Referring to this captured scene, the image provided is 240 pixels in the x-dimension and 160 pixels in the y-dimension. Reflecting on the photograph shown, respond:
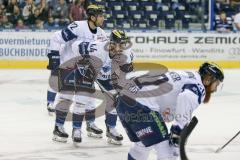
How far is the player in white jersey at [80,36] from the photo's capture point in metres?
6.30

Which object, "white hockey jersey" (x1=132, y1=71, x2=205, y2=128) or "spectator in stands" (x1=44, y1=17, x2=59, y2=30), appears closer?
"white hockey jersey" (x1=132, y1=71, x2=205, y2=128)

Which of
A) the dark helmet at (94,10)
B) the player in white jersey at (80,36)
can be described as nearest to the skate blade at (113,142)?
the player in white jersey at (80,36)

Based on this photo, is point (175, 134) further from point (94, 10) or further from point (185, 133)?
point (94, 10)

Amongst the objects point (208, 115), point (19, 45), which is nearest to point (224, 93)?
point (208, 115)

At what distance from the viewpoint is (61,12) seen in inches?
522

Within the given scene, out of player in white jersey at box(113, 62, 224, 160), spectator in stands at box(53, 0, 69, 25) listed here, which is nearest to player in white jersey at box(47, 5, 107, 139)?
player in white jersey at box(113, 62, 224, 160)

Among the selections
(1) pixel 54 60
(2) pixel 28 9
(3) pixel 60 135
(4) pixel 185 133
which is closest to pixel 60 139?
(3) pixel 60 135

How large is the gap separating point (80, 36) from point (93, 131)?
94 cm

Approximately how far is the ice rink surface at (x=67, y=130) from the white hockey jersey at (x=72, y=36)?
84cm

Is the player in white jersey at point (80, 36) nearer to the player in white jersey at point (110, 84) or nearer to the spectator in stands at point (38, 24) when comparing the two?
the player in white jersey at point (110, 84)

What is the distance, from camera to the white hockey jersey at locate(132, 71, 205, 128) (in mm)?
3831

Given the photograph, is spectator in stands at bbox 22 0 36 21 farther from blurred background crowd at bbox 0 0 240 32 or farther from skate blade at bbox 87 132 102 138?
skate blade at bbox 87 132 102 138

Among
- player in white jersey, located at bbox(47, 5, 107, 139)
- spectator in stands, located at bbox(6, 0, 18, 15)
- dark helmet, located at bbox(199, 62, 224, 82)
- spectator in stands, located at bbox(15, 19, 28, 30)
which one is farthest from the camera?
spectator in stands, located at bbox(6, 0, 18, 15)

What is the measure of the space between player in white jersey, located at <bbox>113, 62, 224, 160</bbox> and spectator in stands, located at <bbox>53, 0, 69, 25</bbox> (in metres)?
8.94
